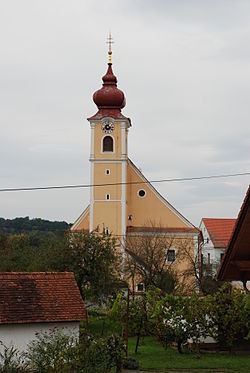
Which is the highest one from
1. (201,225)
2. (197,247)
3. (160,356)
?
(201,225)

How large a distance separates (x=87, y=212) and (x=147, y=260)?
1041 cm

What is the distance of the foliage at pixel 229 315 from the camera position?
2212cm

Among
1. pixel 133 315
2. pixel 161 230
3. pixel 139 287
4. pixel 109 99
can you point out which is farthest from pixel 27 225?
pixel 133 315

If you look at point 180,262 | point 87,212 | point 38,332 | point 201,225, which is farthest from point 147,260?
point 201,225

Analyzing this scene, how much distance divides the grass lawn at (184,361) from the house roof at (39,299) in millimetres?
3106

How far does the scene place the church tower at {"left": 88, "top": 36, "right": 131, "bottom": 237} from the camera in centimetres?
4350

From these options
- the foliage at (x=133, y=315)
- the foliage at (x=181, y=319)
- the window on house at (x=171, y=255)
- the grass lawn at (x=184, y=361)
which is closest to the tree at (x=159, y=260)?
the window on house at (x=171, y=255)

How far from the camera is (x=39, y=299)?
64.5 feet

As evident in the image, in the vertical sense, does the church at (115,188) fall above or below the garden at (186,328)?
above

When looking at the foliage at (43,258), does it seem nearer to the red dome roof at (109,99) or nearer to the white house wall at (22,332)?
the white house wall at (22,332)

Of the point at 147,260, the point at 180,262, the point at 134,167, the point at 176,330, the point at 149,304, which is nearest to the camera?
the point at 176,330

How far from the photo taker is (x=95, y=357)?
14.3 m

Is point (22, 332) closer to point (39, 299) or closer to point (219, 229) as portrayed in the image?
point (39, 299)

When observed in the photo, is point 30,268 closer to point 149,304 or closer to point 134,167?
point 149,304
